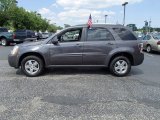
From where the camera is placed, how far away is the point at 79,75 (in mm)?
9062

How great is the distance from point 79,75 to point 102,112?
3.86 metres

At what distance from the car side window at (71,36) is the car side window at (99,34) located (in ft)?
1.14

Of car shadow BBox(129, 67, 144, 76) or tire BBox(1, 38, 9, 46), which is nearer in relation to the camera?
car shadow BBox(129, 67, 144, 76)

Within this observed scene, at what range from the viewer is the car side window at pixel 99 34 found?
901 cm

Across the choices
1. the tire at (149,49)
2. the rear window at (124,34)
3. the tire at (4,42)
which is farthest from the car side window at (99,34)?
the tire at (4,42)

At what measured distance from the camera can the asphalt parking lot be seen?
513cm

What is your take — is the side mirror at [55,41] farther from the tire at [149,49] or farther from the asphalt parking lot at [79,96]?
the tire at [149,49]

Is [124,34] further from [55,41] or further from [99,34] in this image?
[55,41]

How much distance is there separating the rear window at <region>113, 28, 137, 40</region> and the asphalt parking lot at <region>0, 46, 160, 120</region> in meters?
1.33

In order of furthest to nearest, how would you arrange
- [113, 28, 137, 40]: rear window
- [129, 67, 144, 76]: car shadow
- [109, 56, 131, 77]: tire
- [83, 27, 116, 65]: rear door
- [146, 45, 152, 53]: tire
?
[146, 45, 152, 53]: tire
[129, 67, 144, 76]: car shadow
[113, 28, 137, 40]: rear window
[109, 56, 131, 77]: tire
[83, 27, 116, 65]: rear door

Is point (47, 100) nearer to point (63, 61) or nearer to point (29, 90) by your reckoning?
point (29, 90)

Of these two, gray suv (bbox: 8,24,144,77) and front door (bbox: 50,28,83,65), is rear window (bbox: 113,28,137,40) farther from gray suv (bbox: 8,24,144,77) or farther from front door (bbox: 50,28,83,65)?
front door (bbox: 50,28,83,65)

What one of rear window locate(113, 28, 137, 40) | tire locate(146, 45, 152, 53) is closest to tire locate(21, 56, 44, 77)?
rear window locate(113, 28, 137, 40)

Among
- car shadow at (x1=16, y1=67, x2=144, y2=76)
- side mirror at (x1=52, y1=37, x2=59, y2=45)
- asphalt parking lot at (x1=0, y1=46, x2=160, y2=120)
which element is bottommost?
asphalt parking lot at (x1=0, y1=46, x2=160, y2=120)
